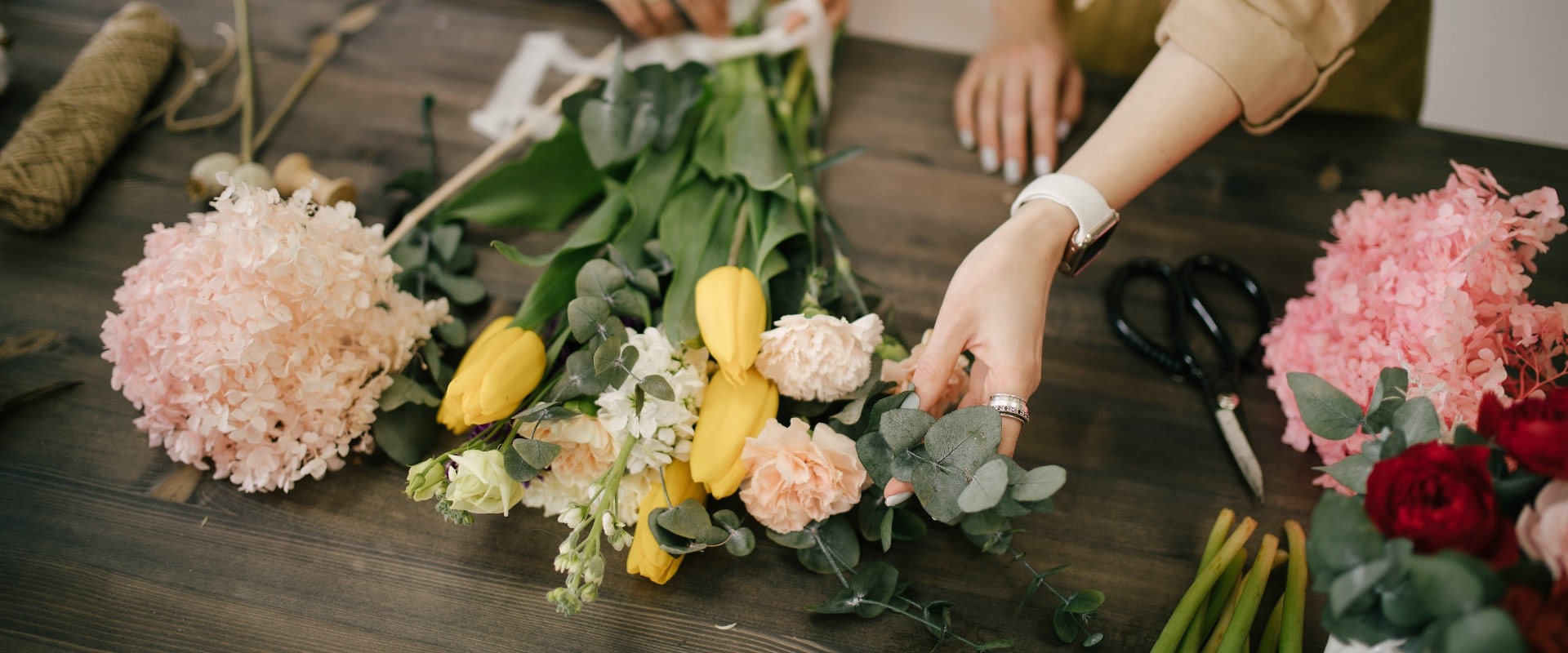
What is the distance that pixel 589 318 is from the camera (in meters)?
0.67

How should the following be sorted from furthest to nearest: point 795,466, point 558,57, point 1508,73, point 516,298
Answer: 1. point 1508,73
2. point 558,57
3. point 516,298
4. point 795,466

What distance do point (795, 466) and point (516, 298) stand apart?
1.44ft

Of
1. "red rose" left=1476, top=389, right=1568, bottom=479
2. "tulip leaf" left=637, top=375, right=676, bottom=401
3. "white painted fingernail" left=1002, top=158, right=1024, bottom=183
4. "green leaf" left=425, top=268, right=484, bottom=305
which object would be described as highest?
"red rose" left=1476, top=389, right=1568, bottom=479

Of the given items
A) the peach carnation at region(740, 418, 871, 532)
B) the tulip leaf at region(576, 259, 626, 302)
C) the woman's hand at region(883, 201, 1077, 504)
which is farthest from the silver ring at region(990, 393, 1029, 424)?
the tulip leaf at region(576, 259, 626, 302)

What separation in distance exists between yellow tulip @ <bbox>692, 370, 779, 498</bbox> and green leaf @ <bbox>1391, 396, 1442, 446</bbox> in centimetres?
42

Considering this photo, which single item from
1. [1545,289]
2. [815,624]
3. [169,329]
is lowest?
[815,624]

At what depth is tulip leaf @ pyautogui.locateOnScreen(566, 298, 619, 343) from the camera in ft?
2.18

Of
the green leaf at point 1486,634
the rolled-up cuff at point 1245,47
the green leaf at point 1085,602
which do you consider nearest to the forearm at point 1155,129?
the rolled-up cuff at point 1245,47

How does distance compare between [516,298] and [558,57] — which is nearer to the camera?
[516,298]

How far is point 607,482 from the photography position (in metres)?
0.63

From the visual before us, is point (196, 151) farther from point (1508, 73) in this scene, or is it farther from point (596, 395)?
point (1508, 73)

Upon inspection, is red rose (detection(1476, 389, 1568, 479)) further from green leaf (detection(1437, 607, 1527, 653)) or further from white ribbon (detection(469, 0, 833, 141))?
white ribbon (detection(469, 0, 833, 141))

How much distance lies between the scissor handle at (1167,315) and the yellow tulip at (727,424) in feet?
1.36

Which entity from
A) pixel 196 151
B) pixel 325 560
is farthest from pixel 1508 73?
pixel 196 151
